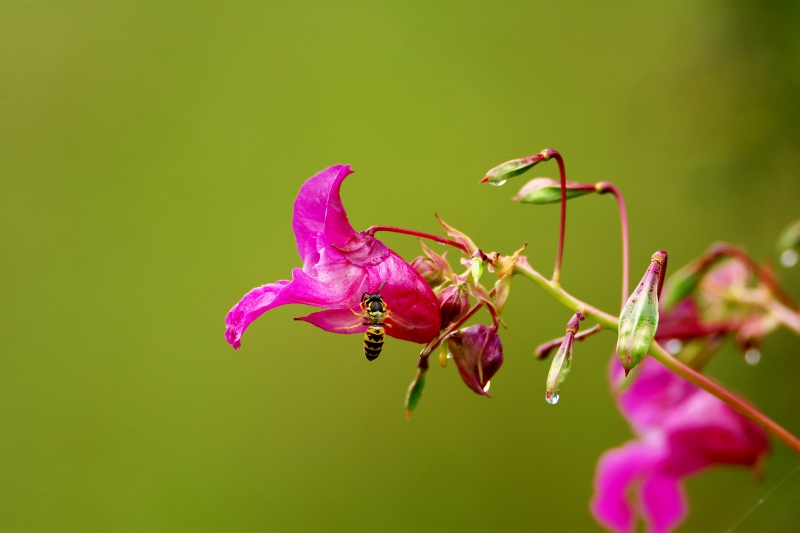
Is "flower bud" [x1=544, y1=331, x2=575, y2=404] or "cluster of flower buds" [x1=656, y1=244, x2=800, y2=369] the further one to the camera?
"cluster of flower buds" [x1=656, y1=244, x2=800, y2=369]

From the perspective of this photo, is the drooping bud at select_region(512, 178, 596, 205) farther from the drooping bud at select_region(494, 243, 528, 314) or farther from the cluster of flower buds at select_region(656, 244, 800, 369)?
the cluster of flower buds at select_region(656, 244, 800, 369)

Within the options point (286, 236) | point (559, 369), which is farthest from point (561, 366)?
point (286, 236)

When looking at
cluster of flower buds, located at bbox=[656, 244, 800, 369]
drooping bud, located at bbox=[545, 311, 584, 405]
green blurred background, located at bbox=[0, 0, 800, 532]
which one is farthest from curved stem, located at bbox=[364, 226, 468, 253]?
green blurred background, located at bbox=[0, 0, 800, 532]

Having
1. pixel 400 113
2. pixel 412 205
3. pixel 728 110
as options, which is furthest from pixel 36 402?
pixel 728 110

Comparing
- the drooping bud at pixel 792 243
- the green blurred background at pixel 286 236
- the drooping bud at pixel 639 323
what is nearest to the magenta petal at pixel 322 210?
the drooping bud at pixel 639 323

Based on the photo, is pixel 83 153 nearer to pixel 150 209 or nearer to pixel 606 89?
pixel 150 209

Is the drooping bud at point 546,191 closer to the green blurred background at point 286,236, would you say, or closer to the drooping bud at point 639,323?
the drooping bud at point 639,323

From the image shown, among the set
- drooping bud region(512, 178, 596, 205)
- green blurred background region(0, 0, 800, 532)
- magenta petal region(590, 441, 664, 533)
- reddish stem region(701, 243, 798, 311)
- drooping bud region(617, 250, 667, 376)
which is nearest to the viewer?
drooping bud region(617, 250, 667, 376)
